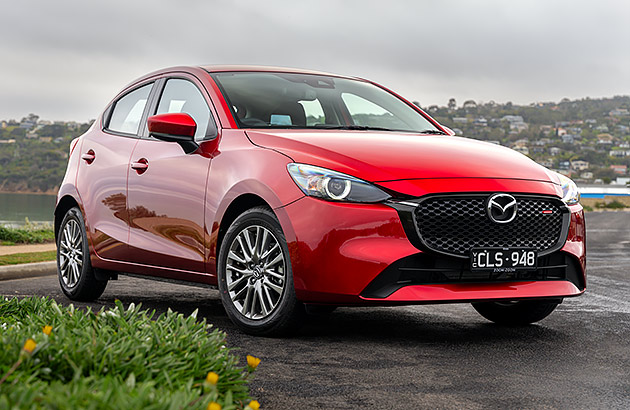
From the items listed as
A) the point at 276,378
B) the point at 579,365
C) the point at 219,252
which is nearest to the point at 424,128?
the point at 219,252

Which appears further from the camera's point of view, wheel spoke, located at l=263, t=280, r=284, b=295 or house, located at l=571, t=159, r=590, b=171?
house, located at l=571, t=159, r=590, b=171

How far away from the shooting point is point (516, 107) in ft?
336

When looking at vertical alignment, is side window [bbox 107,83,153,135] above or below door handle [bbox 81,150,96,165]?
above

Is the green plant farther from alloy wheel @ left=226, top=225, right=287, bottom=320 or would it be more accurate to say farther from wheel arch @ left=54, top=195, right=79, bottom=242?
alloy wheel @ left=226, top=225, right=287, bottom=320

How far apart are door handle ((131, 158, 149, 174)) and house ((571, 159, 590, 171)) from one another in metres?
70.7

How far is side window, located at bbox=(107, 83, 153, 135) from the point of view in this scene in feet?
23.4

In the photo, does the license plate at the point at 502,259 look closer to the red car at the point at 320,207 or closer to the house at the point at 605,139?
the red car at the point at 320,207

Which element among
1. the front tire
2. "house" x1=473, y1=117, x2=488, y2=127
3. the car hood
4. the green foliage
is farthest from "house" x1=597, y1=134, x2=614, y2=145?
the front tire

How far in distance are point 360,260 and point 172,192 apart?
1.77 meters

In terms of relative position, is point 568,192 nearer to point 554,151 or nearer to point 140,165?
point 140,165

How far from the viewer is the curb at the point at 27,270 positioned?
9664mm

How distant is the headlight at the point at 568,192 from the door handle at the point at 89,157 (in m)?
3.79

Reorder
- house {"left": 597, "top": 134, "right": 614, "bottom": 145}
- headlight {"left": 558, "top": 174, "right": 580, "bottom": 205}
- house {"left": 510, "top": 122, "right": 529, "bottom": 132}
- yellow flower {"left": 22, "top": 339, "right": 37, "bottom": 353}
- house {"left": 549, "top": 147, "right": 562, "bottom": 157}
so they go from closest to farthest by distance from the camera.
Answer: yellow flower {"left": 22, "top": 339, "right": 37, "bottom": 353}, headlight {"left": 558, "top": 174, "right": 580, "bottom": 205}, house {"left": 549, "top": 147, "right": 562, "bottom": 157}, house {"left": 510, "top": 122, "right": 529, "bottom": 132}, house {"left": 597, "top": 134, "right": 614, "bottom": 145}

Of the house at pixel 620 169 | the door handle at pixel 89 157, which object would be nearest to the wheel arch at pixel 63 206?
the door handle at pixel 89 157
